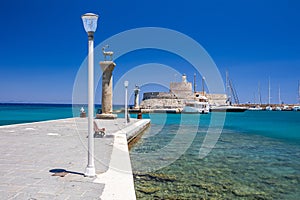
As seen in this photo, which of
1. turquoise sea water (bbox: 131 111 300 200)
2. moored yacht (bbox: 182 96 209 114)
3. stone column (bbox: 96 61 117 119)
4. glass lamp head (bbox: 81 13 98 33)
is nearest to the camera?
glass lamp head (bbox: 81 13 98 33)

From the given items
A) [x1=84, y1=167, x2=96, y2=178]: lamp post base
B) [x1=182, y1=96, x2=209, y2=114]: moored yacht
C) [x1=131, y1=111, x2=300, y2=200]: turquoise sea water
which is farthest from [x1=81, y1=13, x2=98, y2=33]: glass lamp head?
[x1=182, y1=96, x2=209, y2=114]: moored yacht

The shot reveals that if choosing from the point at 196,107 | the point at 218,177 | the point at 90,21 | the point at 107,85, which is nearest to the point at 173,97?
the point at 196,107

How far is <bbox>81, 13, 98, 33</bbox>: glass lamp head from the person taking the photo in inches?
211

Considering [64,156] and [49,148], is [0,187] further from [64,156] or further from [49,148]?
[49,148]

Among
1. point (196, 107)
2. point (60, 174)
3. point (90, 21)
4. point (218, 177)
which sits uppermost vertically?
point (90, 21)

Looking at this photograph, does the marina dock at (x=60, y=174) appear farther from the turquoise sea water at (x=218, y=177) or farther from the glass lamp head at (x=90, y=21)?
the glass lamp head at (x=90, y=21)

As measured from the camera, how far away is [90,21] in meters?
5.41

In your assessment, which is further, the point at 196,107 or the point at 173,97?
the point at 173,97

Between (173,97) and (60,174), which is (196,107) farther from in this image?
(60,174)

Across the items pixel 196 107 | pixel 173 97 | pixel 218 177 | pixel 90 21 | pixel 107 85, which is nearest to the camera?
pixel 90 21

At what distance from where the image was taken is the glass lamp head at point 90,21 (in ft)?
17.6

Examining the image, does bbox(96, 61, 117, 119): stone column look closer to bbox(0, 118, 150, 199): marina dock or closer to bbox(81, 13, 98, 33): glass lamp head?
bbox(0, 118, 150, 199): marina dock

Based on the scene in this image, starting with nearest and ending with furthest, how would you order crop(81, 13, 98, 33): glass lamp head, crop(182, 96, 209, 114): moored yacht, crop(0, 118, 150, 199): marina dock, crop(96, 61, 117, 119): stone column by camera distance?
crop(0, 118, 150, 199): marina dock < crop(81, 13, 98, 33): glass lamp head < crop(96, 61, 117, 119): stone column < crop(182, 96, 209, 114): moored yacht

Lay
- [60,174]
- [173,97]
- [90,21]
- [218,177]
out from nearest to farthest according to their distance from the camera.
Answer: [60,174] < [90,21] < [218,177] < [173,97]
